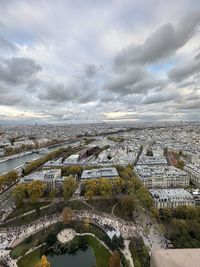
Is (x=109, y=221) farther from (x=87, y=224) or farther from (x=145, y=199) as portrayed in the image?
(x=145, y=199)

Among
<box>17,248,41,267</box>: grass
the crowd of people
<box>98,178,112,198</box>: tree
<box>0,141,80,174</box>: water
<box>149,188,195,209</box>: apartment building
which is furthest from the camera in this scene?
<box>0,141,80,174</box>: water

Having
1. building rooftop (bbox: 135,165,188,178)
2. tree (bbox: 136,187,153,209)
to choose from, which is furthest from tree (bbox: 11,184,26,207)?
building rooftop (bbox: 135,165,188,178)

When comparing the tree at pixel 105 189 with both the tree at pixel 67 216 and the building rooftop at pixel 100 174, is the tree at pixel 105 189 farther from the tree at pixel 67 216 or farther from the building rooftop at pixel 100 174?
the tree at pixel 67 216

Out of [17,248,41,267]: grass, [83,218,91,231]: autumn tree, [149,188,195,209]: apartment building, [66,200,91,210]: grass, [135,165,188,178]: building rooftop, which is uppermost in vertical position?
[135,165,188,178]: building rooftop

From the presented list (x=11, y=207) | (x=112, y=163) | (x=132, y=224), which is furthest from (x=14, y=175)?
(x=132, y=224)

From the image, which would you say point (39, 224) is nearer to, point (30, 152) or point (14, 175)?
point (14, 175)

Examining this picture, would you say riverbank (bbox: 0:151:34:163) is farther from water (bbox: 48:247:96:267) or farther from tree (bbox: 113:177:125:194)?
water (bbox: 48:247:96:267)

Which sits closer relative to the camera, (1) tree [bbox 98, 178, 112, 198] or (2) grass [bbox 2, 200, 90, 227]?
(2) grass [bbox 2, 200, 90, 227]
